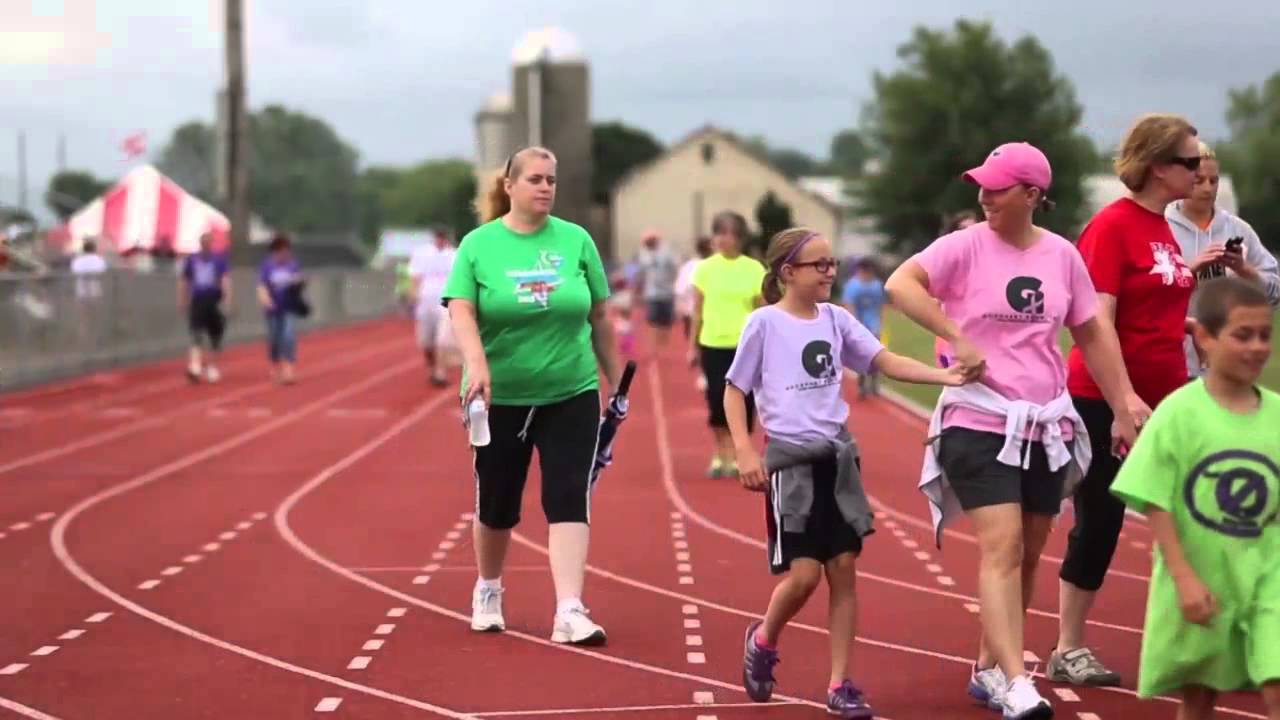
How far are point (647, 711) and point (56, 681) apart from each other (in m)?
2.31

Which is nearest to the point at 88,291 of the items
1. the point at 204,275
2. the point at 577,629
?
the point at 204,275

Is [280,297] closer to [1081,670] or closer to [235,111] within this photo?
[235,111]

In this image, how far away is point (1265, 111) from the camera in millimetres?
103938

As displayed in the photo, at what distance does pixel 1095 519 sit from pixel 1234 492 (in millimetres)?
2365

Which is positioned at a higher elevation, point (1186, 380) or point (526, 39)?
point (526, 39)

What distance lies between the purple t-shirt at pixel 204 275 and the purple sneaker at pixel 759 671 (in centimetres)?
2129

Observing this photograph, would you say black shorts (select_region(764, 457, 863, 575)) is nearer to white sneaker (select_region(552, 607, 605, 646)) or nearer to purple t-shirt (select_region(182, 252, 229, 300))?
white sneaker (select_region(552, 607, 605, 646))

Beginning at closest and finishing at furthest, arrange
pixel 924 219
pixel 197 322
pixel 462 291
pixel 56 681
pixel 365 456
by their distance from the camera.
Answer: pixel 56 681 < pixel 462 291 < pixel 365 456 < pixel 197 322 < pixel 924 219

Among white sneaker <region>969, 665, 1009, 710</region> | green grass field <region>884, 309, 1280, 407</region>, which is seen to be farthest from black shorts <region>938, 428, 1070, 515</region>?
green grass field <region>884, 309, 1280, 407</region>

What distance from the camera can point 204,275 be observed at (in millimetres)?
27891

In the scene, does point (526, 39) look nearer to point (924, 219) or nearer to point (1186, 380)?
point (924, 219)

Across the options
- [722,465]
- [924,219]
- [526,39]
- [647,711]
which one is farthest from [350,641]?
[924,219]

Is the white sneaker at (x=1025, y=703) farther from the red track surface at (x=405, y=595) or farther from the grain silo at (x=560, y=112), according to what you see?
the grain silo at (x=560, y=112)

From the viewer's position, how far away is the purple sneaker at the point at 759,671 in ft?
24.0
